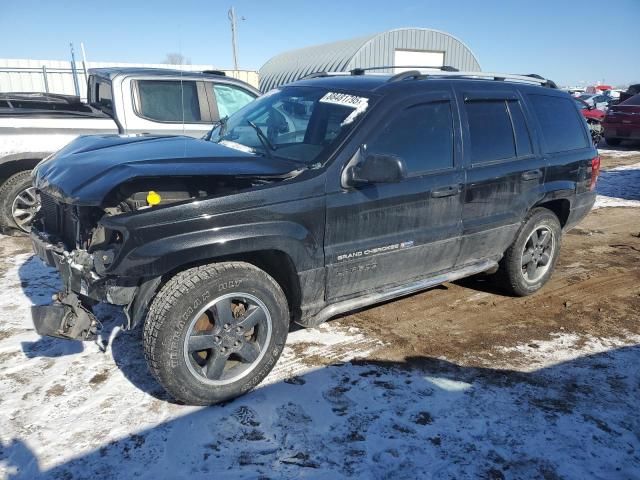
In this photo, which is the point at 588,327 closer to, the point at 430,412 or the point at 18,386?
the point at 430,412

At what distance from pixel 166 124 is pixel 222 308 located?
12.7 ft

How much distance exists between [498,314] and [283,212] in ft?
8.09

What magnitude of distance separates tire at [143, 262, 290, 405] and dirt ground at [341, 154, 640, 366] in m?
0.98

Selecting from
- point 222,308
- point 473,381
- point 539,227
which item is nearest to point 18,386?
point 222,308

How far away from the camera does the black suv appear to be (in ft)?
9.23

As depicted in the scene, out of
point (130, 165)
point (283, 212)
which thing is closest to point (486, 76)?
point (283, 212)

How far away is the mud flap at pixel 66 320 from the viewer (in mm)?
2859

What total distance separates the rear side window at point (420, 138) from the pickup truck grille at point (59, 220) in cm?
195

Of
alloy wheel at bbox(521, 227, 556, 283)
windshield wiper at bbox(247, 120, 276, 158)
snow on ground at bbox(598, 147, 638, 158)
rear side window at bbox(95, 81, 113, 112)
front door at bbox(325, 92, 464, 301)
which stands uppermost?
rear side window at bbox(95, 81, 113, 112)

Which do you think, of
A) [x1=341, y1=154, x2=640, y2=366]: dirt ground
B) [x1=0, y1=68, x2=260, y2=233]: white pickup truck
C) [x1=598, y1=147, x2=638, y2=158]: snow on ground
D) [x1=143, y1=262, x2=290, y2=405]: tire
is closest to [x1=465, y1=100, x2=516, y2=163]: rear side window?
[x1=341, y1=154, x2=640, y2=366]: dirt ground

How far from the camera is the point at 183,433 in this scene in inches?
111

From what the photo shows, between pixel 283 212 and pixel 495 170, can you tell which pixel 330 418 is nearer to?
pixel 283 212

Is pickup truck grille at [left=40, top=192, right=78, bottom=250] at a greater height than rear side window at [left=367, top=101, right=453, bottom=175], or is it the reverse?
rear side window at [left=367, top=101, right=453, bottom=175]

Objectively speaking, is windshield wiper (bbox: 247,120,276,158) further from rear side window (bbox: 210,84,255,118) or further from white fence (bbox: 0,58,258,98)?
white fence (bbox: 0,58,258,98)
